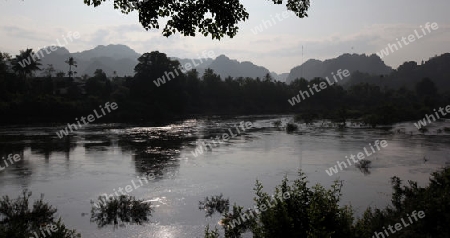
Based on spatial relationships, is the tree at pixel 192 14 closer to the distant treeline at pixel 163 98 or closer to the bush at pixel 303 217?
the bush at pixel 303 217

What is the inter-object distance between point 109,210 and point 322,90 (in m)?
140

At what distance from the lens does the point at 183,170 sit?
91.9 feet

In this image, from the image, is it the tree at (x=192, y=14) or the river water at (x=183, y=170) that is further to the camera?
the river water at (x=183, y=170)

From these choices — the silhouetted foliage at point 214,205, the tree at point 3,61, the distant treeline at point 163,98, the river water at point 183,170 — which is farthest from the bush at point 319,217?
the tree at point 3,61

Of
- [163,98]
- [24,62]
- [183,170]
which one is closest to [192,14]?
[183,170]

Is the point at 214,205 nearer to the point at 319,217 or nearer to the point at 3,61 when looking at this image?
the point at 319,217

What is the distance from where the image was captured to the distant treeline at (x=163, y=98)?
257 feet

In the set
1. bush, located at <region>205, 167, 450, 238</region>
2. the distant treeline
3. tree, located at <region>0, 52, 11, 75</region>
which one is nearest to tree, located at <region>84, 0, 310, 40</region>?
bush, located at <region>205, 167, 450, 238</region>

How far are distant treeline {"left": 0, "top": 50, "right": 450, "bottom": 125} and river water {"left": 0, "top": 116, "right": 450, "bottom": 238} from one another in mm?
33120

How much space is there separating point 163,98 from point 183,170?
238ft

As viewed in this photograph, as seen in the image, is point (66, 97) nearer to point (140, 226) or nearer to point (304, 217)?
point (140, 226)

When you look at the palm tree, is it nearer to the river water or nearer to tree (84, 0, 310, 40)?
the river water

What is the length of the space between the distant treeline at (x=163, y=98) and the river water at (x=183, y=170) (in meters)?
33.1

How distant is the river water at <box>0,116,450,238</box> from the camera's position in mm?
17844
